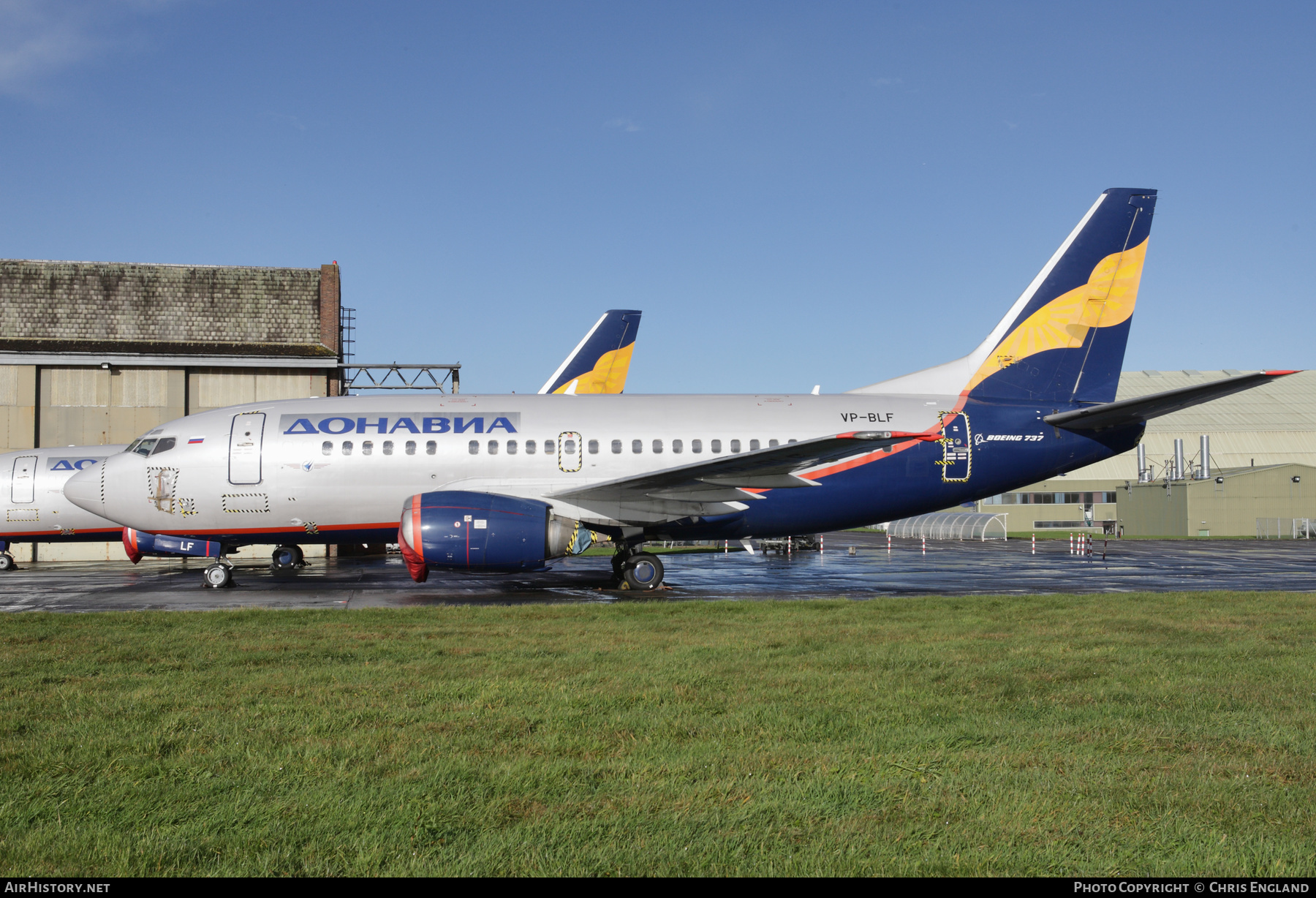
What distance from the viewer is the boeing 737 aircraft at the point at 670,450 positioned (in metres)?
17.9

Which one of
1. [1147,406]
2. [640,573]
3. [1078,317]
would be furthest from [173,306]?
[1147,406]

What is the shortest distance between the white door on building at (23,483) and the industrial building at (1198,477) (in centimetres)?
4937

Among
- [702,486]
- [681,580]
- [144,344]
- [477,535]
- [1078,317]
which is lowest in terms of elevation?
[681,580]

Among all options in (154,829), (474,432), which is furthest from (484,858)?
(474,432)

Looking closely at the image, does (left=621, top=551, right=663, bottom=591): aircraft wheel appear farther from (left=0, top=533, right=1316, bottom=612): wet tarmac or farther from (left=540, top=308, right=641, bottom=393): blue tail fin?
(left=540, top=308, right=641, bottom=393): blue tail fin

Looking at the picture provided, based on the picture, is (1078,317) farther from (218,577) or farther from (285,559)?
(285,559)

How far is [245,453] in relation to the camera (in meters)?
17.9

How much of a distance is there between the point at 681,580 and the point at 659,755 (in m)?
15.1

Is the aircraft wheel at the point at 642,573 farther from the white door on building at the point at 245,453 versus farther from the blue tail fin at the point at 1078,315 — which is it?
the blue tail fin at the point at 1078,315

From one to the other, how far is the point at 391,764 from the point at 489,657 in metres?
3.73

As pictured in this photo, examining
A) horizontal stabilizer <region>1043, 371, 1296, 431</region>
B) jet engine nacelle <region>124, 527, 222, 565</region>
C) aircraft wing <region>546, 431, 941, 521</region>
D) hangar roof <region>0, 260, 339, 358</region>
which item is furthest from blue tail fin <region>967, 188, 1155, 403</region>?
hangar roof <region>0, 260, 339, 358</region>

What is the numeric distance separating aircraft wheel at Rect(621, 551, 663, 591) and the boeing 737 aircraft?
1.7 inches

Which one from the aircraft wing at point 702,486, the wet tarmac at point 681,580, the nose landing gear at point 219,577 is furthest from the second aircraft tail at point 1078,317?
the nose landing gear at point 219,577

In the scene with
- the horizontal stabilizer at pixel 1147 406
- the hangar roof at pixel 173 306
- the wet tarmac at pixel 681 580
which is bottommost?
the wet tarmac at pixel 681 580
